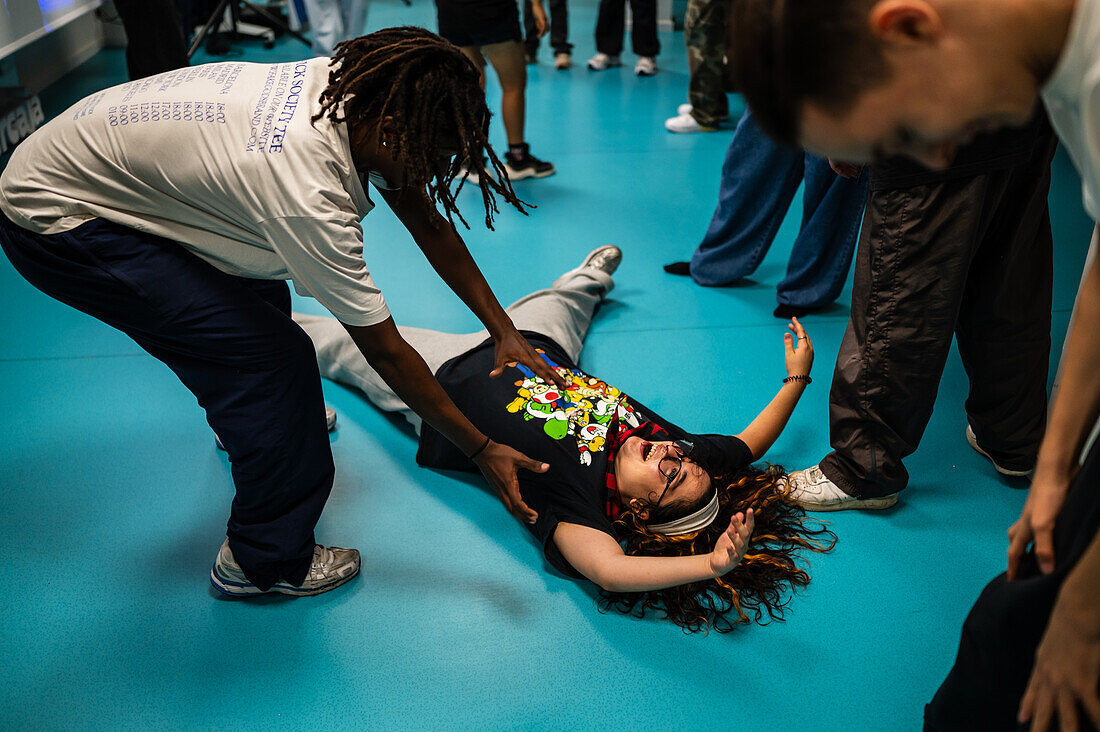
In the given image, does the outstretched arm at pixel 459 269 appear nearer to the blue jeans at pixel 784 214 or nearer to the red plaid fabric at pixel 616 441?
the red plaid fabric at pixel 616 441

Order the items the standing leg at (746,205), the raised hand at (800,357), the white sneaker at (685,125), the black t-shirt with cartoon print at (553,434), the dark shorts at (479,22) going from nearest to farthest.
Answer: the black t-shirt with cartoon print at (553,434)
the raised hand at (800,357)
the standing leg at (746,205)
the dark shorts at (479,22)
the white sneaker at (685,125)

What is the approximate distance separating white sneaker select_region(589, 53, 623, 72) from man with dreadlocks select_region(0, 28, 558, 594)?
14.3ft

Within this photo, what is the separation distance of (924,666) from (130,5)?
389 cm

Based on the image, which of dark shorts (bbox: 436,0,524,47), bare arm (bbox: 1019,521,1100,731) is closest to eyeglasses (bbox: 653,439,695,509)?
bare arm (bbox: 1019,521,1100,731)

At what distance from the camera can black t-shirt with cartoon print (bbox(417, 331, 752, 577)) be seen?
70.0 inches


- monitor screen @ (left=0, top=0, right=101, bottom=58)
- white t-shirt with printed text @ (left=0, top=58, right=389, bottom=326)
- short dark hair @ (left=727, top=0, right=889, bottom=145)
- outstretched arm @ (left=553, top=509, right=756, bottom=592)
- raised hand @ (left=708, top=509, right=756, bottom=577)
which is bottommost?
outstretched arm @ (left=553, top=509, right=756, bottom=592)

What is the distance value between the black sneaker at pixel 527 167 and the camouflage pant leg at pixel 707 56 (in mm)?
1063

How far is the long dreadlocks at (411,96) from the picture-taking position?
4.36ft

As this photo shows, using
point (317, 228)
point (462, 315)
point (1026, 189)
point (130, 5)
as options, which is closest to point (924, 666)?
point (1026, 189)

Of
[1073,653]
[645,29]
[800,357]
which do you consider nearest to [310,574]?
[800,357]

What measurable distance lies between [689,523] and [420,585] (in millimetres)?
601

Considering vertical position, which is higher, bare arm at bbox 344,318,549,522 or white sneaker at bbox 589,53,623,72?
bare arm at bbox 344,318,549,522

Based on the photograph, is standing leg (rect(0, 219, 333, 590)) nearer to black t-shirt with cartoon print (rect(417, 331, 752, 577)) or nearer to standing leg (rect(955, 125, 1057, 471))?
black t-shirt with cartoon print (rect(417, 331, 752, 577))

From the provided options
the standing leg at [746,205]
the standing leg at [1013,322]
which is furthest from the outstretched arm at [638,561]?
the standing leg at [746,205]
